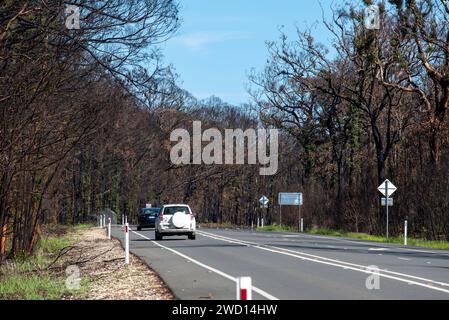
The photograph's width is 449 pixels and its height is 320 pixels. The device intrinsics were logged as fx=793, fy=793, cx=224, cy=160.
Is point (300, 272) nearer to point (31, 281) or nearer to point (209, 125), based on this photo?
point (31, 281)

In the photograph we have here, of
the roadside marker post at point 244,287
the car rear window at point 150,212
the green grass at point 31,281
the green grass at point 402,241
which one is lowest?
the green grass at point 31,281

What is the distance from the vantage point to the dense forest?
1772 centimetres

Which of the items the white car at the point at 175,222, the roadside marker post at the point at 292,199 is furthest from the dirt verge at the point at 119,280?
the roadside marker post at the point at 292,199

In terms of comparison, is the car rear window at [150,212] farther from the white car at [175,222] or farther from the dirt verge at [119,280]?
the dirt verge at [119,280]

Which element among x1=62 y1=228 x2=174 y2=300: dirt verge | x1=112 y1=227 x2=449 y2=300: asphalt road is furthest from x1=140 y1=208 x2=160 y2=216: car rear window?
x1=62 y1=228 x2=174 y2=300: dirt verge

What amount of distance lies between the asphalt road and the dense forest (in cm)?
444

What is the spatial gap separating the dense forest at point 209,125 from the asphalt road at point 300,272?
4.44 meters

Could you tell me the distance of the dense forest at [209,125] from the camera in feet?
58.1

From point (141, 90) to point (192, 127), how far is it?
65182 millimetres

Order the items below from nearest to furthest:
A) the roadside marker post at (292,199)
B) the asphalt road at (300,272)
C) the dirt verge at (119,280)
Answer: the asphalt road at (300,272) → the dirt verge at (119,280) → the roadside marker post at (292,199)

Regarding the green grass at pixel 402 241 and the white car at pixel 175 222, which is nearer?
the green grass at pixel 402 241

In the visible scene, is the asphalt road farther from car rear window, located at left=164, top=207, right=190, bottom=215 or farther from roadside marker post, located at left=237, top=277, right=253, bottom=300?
car rear window, located at left=164, top=207, right=190, bottom=215
